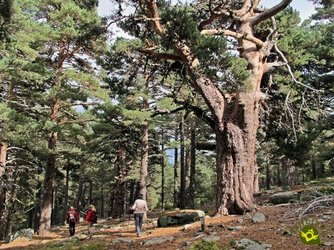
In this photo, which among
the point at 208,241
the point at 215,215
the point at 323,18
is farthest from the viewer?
the point at 323,18

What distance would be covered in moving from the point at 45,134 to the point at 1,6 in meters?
8.45

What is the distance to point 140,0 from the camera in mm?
11102

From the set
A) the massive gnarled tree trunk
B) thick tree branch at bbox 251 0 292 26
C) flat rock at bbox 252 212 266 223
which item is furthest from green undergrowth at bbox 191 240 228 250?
thick tree branch at bbox 251 0 292 26

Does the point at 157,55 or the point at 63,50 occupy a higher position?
the point at 63,50

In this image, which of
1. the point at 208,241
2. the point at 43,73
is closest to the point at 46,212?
the point at 43,73

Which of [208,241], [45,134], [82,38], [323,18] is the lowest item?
[208,241]

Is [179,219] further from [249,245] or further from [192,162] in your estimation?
[192,162]

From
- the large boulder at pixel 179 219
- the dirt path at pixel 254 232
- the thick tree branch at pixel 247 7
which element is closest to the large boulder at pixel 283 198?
the large boulder at pixel 179 219

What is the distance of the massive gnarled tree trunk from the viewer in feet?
38.0

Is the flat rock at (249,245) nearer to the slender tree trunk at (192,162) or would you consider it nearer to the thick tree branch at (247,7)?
the thick tree branch at (247,7)

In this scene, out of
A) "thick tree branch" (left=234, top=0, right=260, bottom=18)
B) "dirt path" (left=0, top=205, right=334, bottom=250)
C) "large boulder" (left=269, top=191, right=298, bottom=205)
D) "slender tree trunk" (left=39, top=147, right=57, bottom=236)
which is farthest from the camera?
"slender tree trunk" (left=39, top=147, right=57, bottom=236)

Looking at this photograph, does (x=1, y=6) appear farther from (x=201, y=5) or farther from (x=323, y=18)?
(x=323, y=18)

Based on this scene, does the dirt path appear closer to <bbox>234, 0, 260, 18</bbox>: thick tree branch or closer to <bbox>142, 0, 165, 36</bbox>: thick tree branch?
<bbox>142, 0, 165, 36</bbox>: thick tree branch

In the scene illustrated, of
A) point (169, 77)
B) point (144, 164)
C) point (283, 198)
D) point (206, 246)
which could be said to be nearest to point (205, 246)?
point (206, 246)
